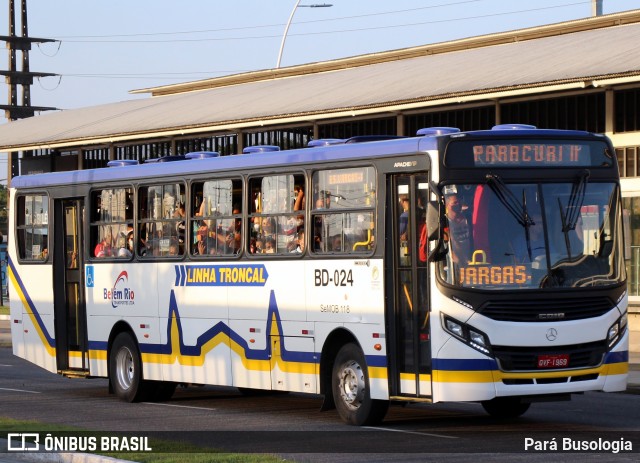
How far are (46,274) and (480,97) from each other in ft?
32.3

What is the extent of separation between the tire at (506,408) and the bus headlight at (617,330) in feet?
5.68

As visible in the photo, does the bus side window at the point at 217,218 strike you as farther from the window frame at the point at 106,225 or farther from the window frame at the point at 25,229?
the window frame at the point at 25,229

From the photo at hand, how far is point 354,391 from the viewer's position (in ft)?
52.0

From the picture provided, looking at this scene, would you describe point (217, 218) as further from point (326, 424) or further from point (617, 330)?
point (617, 330)

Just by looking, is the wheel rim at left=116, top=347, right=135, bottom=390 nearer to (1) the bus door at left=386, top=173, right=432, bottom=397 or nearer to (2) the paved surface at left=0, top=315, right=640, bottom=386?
(1) the bus door at left=386, top=173, right=432, bottom=397

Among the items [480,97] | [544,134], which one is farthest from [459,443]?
[480,97]

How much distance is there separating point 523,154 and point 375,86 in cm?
1874

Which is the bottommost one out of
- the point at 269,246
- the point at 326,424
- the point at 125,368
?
the point at 326,424

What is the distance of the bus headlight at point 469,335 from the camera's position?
1434cm

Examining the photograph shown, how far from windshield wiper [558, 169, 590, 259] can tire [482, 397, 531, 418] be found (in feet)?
7.85

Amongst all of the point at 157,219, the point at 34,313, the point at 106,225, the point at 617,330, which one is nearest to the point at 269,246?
the point at 157,219

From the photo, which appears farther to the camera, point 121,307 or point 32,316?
point 32,316

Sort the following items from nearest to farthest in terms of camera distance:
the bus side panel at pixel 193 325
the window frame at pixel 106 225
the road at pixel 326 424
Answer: the road at pixel 326 424, the bus side panel at pixel 193 325, the window frame at pixel 106 225

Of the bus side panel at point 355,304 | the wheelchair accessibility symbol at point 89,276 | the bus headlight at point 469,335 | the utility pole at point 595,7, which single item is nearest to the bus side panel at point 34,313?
the wheelchair accessibility symbol at point 89,276
